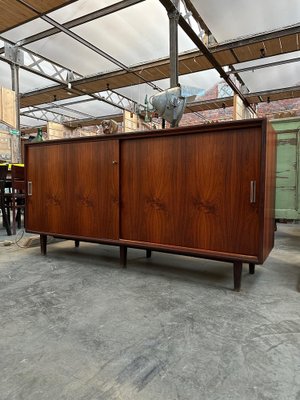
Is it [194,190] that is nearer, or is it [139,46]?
[194,190]

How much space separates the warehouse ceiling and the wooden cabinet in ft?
5.79

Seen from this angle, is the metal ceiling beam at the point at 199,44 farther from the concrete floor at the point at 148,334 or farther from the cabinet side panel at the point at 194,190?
the concrete floor at the point at 148,334

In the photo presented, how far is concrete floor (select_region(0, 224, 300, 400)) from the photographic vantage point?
31.3 inches

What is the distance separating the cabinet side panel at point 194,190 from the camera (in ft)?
4.76

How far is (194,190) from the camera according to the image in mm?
1599

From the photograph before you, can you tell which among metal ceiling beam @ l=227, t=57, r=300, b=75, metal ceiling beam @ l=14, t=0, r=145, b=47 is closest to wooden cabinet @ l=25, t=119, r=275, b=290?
metal ceiling beam @ l=14, t=0, r=145, b=47

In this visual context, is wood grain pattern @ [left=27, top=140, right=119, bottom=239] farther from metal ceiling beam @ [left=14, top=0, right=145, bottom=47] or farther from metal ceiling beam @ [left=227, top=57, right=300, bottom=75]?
metal ceiling beam @ [left=227, top=57, right=300, bottom=75]

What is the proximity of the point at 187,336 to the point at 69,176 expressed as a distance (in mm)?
1440

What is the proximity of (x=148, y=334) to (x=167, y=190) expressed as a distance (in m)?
0.86

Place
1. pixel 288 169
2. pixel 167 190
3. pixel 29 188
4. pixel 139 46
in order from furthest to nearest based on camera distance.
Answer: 1. pixel 139 46
2. pixel 288 169
3. pixel 29 188
4. pixel 167 190

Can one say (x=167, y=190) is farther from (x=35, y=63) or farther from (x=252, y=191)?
(x=35, y=63)

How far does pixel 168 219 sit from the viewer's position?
5.54ft

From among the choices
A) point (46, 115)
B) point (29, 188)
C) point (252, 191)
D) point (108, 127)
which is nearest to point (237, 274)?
point (252, 191)

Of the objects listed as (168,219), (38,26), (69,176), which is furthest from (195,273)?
(38,26)
